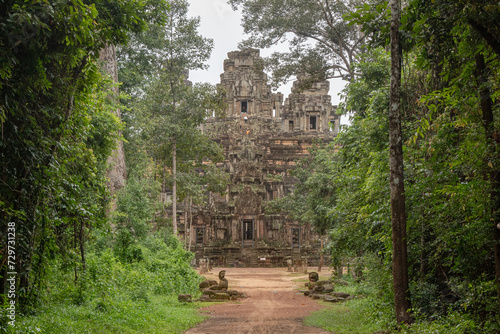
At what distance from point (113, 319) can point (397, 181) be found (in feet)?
19.7

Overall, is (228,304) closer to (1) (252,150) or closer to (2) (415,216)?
(2) (415,216)

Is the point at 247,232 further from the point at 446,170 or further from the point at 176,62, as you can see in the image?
the point at 446,170

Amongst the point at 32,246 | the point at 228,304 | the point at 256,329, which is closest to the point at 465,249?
the point at 256,329

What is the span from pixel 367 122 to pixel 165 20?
5.51m

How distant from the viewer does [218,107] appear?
2527 centimetres

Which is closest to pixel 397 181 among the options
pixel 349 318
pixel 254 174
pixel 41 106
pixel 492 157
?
pixel 492 157

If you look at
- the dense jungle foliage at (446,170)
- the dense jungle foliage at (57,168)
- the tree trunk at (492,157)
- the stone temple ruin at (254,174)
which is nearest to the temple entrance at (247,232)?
the stone temple ruin at (254,174)

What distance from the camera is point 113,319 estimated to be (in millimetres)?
9414

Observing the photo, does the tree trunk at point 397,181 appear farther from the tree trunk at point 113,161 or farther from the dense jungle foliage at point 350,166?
the tree trunk at point 113,161

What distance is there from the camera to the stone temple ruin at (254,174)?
34.2m

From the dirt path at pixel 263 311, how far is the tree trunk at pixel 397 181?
2479 mm

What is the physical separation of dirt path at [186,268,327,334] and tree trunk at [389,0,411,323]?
8.13 feet

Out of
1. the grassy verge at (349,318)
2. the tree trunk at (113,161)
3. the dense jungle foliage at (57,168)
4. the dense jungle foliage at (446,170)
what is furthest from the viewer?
the tree trunk at (113,161)

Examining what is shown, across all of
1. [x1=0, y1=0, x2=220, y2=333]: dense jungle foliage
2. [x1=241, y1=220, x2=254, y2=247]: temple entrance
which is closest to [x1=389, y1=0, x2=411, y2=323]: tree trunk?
[x1=0, y1=0, x2=220, y2=333]: dense jungle foliage
